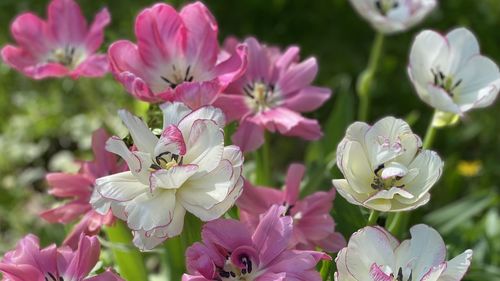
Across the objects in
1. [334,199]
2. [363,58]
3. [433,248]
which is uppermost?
[433,248]

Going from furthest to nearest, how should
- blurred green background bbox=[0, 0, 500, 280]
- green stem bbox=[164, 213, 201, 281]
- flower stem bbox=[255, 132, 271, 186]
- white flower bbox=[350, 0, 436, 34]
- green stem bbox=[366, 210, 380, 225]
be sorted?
blurred green background bbox=[0, 0, 500, 280], white flower bbox=[350, 0, 436, 34], flower stem bbox=[255, 132, 271, 186], green stem bbox=[164, 213, 201, 281], green stem bbox=[366, 210, 380, 225]

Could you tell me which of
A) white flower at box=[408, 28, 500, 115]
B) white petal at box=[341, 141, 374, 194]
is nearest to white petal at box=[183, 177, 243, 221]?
white petal at box=[341, 141, 374, 194]

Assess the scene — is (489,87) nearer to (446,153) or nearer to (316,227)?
(316,227)

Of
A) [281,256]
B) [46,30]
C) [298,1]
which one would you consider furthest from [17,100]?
[281,256]

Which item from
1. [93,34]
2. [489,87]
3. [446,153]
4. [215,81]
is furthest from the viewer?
[446,153]

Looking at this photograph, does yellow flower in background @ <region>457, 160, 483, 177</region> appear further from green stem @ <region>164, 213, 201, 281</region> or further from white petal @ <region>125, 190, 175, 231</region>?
white petal @ <region>125, 190, 175, 231</region>

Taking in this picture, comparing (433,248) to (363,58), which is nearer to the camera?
(433,248)
